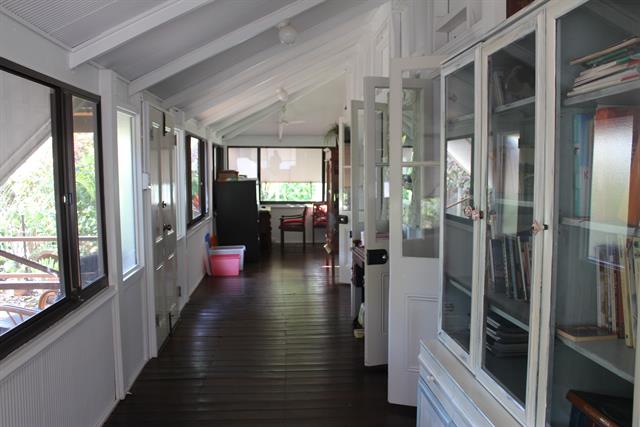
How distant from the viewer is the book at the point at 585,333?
50.4 inches

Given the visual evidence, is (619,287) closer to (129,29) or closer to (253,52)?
(129,29)

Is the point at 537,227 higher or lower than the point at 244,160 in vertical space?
lower

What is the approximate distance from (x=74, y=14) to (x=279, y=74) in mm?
3798

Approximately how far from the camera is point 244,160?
9992mm

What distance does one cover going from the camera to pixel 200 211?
6738 mm

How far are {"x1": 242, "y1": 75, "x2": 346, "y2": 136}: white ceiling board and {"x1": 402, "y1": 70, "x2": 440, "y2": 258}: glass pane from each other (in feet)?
18.3

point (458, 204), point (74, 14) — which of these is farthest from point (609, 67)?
point (74, 14)

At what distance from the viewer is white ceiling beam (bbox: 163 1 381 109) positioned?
4.32 meters

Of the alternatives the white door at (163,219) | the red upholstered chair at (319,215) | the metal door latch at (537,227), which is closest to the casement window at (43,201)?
the white door at (163,219)

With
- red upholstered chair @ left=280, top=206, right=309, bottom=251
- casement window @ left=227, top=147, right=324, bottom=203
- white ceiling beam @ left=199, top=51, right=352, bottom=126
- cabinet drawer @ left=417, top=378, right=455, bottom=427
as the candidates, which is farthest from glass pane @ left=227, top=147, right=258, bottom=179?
cabinet drawer @ left=417, top=378, right=455, bottom=427

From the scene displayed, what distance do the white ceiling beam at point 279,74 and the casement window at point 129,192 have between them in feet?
5.53

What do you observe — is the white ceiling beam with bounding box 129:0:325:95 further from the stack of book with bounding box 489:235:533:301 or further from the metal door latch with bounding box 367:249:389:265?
the stack of book with bounding box 489:235:533:301

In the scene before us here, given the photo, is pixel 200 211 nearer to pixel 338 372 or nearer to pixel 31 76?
pixel 338 372

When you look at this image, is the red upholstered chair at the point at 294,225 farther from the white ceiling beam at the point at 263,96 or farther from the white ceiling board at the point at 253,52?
the white ceiling board at the point at 253,52
